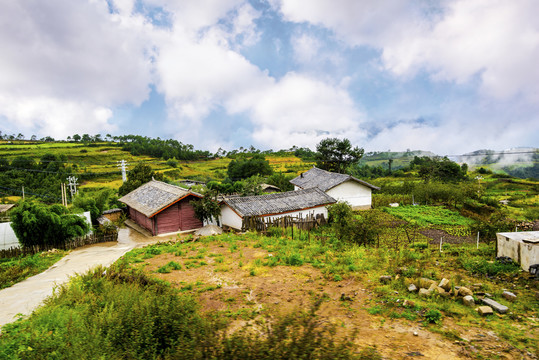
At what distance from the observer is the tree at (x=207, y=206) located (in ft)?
Answer: 68.3

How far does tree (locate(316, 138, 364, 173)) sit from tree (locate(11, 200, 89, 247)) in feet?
116

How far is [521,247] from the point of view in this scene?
974cm

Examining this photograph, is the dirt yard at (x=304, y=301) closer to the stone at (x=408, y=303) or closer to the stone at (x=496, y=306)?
the stone at (x=408, y=303)

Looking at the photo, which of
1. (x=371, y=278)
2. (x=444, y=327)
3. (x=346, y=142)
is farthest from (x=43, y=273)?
(x=346, y=142)

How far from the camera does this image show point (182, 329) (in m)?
4.51

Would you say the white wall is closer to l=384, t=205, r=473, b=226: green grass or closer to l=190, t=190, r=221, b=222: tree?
l=190, t=190, r=221, b=222: tree

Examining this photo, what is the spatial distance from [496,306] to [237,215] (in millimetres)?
15602

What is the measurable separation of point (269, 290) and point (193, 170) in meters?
64.8

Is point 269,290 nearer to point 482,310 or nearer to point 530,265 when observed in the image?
point 482,310

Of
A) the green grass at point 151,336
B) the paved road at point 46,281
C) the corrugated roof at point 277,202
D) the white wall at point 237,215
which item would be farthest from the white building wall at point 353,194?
the green grass at point 151,336

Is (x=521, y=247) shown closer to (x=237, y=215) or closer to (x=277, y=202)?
(x=277, y=202)

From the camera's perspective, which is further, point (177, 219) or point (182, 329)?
point (177, 219)

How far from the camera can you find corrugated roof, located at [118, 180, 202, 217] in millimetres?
21203

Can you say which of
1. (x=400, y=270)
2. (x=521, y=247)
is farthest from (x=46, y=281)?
(x=521, y=247)
